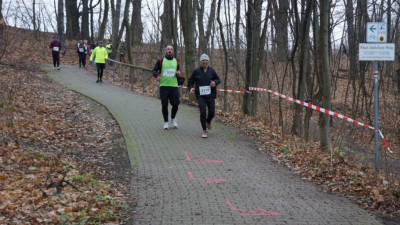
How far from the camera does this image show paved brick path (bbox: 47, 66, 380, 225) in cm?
548

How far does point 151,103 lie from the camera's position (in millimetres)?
15180

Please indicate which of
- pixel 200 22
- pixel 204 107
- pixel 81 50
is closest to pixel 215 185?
pixel 204 107

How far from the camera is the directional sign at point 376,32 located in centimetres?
796

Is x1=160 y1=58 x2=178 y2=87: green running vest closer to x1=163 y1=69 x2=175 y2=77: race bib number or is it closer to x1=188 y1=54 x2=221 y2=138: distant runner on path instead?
x1=163 y1=69 x2=175 y2=77: race bib number

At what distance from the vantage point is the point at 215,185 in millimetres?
6738

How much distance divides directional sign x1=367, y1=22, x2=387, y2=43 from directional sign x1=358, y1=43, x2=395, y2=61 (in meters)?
0.10

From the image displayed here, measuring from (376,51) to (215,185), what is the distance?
412 centimetres

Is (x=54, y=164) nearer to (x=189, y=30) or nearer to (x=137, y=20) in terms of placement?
(x=189, y=30)

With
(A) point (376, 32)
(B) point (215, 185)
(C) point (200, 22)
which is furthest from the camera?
(C) point (200, 22)

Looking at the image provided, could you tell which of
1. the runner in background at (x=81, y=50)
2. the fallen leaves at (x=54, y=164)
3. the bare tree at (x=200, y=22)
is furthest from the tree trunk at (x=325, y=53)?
the runner in background at (x=81, y=50)

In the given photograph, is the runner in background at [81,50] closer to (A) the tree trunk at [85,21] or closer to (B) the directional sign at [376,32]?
(A) the tree trunk at [85,21]

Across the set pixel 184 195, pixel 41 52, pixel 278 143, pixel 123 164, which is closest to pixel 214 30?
pixel 41 52

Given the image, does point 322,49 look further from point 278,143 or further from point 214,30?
point 214,30

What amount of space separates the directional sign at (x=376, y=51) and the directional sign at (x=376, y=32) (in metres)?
0.10
